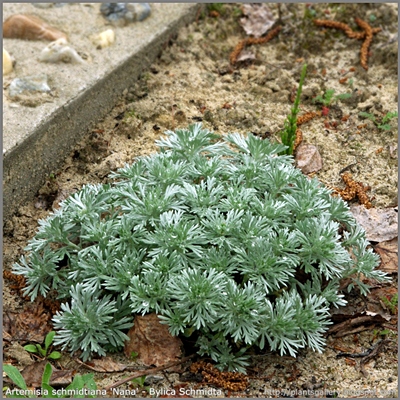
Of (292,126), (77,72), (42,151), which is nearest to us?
(292,126)

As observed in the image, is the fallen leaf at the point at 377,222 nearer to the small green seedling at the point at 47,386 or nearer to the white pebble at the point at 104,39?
the small green seedling at the point at 47,386

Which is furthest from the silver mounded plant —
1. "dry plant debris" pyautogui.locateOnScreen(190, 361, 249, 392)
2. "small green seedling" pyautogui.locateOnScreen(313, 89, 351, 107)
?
"small green seedling" pyautogui.locateOnScreen(313, 89, 351, 107)

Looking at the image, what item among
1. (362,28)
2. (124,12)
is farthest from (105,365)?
(362,28)

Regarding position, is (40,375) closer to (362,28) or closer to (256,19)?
(256,19)

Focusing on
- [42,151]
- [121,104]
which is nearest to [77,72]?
[121,104]

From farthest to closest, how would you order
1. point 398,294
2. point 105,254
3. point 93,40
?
point 93,40 < point 398,294 < point 105,254

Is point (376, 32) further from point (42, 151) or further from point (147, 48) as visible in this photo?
point (42, 151)
